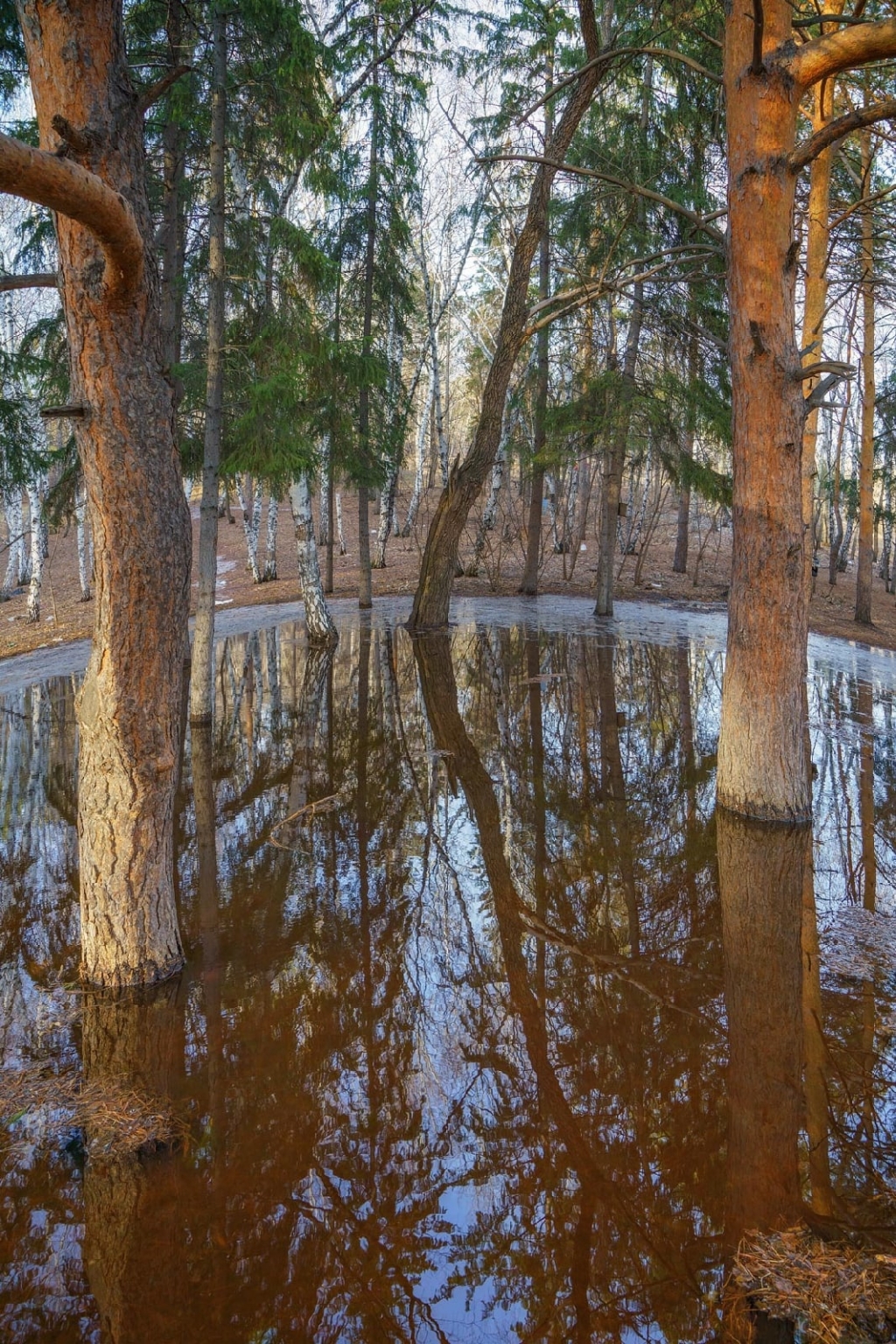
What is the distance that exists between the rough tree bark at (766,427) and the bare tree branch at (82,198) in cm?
463

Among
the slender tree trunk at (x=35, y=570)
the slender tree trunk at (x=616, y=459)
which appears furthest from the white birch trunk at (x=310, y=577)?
the slender tree trunk at (x=35, y=570)

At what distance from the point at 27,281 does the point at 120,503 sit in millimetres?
1005

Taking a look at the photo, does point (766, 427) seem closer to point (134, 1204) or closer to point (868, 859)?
point (868, 859)

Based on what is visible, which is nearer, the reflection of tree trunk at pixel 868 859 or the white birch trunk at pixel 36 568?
the reflection of tree trunk at pixel 868 859

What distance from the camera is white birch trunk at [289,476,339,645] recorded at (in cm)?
1552

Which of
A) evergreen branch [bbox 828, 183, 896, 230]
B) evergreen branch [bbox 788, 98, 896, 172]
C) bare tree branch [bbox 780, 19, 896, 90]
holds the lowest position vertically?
evergreen branch [bbox 788, 98, 896, 172]

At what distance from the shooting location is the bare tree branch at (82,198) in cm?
292

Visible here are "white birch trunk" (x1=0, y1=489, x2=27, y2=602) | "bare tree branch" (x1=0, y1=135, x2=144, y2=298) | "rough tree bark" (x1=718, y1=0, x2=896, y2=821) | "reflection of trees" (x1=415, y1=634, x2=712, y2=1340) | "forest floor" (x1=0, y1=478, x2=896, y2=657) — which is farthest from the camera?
"white birch trunk" (x1=0, y1=489, x2=27, y2=602)

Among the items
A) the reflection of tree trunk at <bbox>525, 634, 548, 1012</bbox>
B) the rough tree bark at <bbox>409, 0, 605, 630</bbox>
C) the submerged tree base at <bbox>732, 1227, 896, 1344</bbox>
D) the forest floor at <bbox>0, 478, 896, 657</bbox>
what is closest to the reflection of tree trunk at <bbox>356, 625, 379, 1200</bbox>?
the reflection of tree trunk at <bbox>525, 634, 548, 1012</bbox>

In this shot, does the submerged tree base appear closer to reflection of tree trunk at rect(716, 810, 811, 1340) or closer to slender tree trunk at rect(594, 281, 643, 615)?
reflection of tree trunk at rect(716, 810, 811, 1340)

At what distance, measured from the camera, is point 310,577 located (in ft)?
51.0

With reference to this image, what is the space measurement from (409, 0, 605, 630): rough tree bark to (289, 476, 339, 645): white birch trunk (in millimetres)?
1671

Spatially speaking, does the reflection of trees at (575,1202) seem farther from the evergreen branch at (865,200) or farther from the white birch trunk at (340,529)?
the white birch trunk at (340,529)

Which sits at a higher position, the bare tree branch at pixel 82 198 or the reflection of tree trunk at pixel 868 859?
the bare tree branch at pixel 82 198
